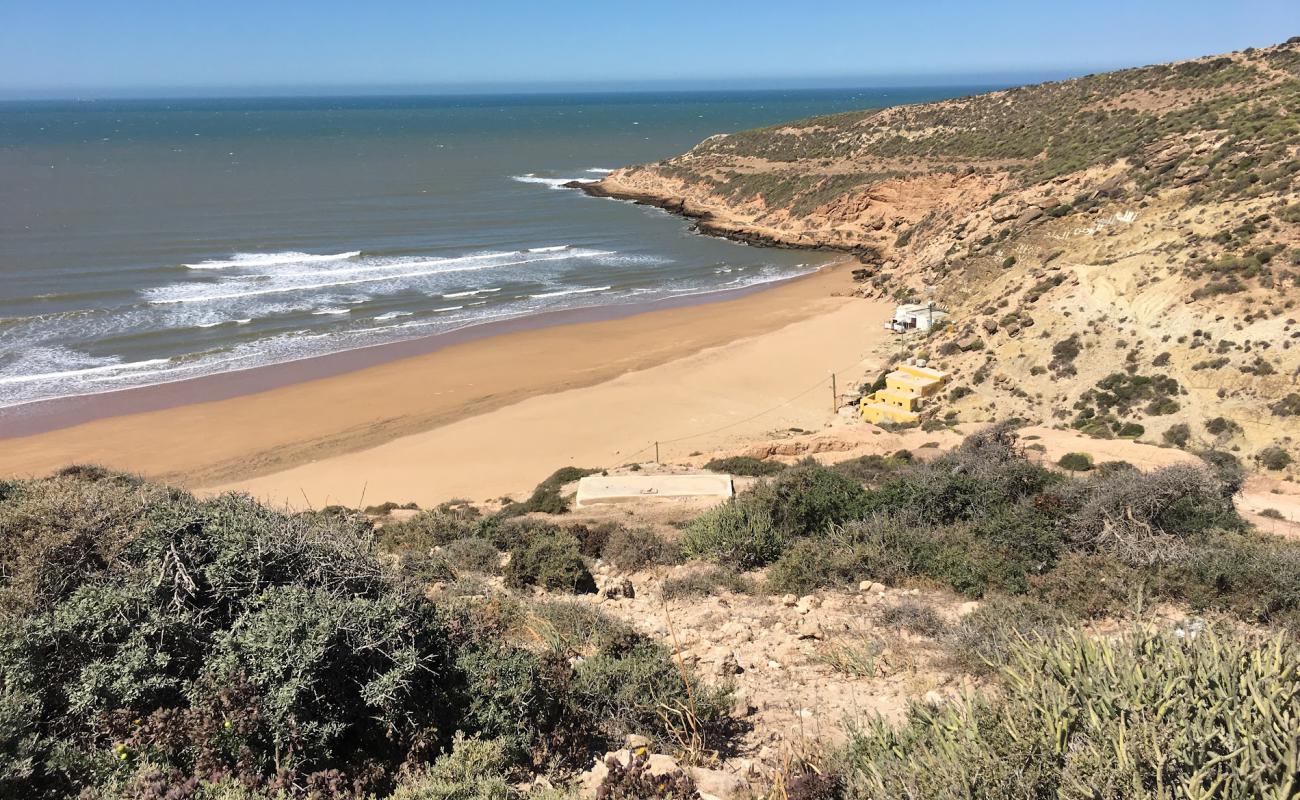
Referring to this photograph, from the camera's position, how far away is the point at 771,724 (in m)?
6.16

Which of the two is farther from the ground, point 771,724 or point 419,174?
point 419,174

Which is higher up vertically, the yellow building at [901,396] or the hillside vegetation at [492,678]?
the hillside vegetation at [492,678]

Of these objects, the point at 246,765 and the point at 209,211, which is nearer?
the point at 246,765

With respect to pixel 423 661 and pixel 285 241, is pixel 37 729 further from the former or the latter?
pixel 285 241

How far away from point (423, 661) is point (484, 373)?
2280cm

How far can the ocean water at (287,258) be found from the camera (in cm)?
2986

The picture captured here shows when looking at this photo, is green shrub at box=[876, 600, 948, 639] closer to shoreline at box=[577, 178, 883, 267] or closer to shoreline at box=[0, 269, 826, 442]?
shoreline at box=[0, 269, 826, 442]

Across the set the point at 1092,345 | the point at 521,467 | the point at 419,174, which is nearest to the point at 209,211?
the point at 419,174

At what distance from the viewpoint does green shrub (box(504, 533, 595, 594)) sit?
982 centimetres

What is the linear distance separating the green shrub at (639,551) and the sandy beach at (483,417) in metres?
7.56

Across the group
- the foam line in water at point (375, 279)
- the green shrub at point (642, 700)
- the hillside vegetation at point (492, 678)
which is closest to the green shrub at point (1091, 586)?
the hillside vegetation at point (492, 678)

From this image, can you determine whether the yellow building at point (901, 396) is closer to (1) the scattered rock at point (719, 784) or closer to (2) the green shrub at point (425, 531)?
(2) the green shrub at point (425, 531)

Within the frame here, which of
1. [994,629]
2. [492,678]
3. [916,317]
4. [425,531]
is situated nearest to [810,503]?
[994,629]

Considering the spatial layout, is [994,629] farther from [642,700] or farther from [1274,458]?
[1274,458]
